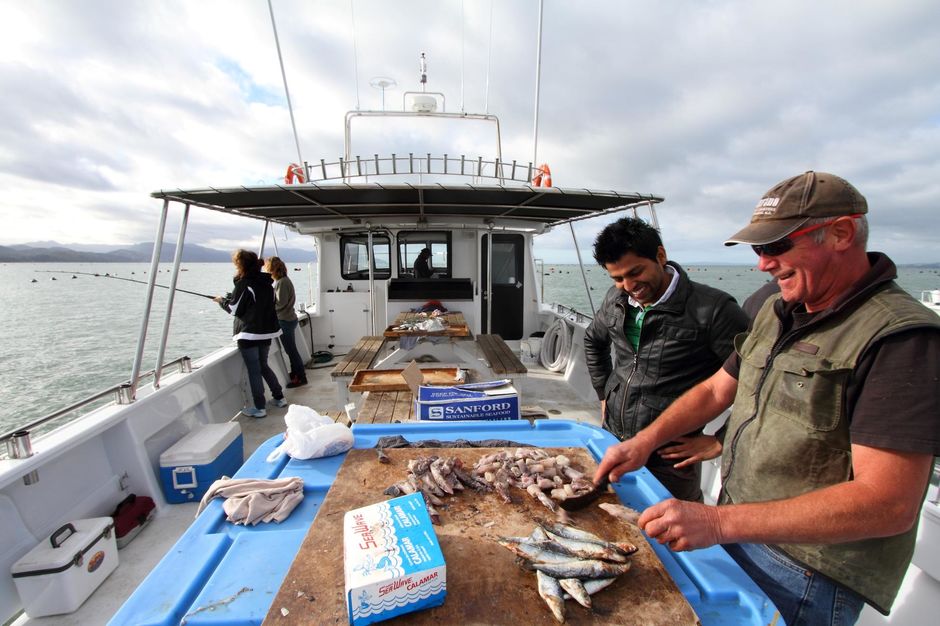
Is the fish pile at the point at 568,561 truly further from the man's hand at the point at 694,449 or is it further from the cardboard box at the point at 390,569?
the man's hand at the point at 694,449

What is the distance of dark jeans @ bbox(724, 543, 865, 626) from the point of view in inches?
53.4

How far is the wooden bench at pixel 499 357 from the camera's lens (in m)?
5.22

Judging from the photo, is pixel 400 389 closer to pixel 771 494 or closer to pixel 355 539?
pixel 355 539

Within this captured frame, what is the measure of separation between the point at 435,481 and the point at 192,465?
325cm

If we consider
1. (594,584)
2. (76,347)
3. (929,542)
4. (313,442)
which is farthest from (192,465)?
(76,347)

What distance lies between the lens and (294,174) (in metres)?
5.71

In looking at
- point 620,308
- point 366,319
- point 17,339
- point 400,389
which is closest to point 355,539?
point 620,308

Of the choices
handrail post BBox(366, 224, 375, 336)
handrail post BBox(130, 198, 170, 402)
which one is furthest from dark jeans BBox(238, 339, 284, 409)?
handrail post BBox(366, 224, 375, 336)

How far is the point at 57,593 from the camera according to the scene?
8.54ft

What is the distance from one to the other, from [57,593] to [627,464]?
356 cm

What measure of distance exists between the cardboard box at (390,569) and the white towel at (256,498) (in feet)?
1.64

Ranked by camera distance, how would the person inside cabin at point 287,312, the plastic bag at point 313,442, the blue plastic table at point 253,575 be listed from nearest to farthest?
1. the blue plastic table at point 253,575
2. the plastic bag at point 313,442
3. the person inside cabin at point 287,312

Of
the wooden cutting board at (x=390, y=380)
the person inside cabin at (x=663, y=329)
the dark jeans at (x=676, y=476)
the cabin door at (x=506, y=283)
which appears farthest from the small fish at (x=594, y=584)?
the cabin door at (x=506, y=283)

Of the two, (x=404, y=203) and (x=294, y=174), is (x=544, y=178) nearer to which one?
(x=404, y=203)
